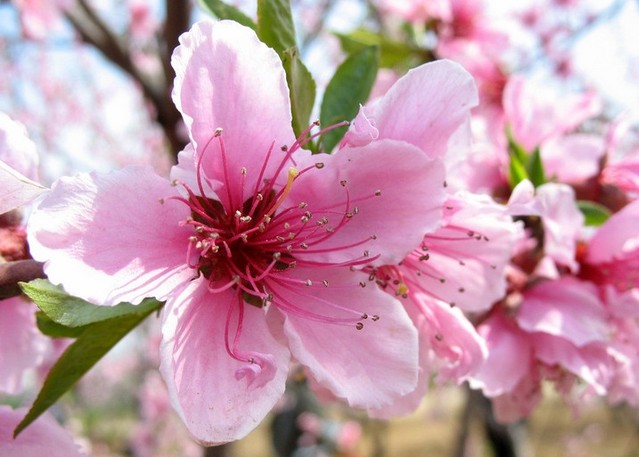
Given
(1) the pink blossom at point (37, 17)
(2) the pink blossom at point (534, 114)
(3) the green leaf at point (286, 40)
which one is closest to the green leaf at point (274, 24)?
(3) the green leaf at point (286, 40)

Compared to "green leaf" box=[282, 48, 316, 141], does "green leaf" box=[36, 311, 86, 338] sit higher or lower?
lower

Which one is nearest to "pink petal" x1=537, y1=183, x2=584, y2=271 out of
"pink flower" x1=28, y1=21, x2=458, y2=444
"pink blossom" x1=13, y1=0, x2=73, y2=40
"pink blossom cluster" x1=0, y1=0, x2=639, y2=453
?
"pink blossom cluster" x1=0, y1=0, x2=639, y2=453

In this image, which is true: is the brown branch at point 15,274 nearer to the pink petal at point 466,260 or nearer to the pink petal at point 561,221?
the pink petal at point 466,260

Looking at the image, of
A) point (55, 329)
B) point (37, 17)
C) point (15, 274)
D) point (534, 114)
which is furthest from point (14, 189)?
point (37, 17)

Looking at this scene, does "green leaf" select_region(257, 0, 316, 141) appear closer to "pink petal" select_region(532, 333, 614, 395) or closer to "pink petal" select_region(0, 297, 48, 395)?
"pink petal" select_region(0, 297, 48, 395)

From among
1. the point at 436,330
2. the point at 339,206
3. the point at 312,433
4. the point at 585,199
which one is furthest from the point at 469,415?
the point at 339,206

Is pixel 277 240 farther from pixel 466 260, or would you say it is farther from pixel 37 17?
pixel 37 17
